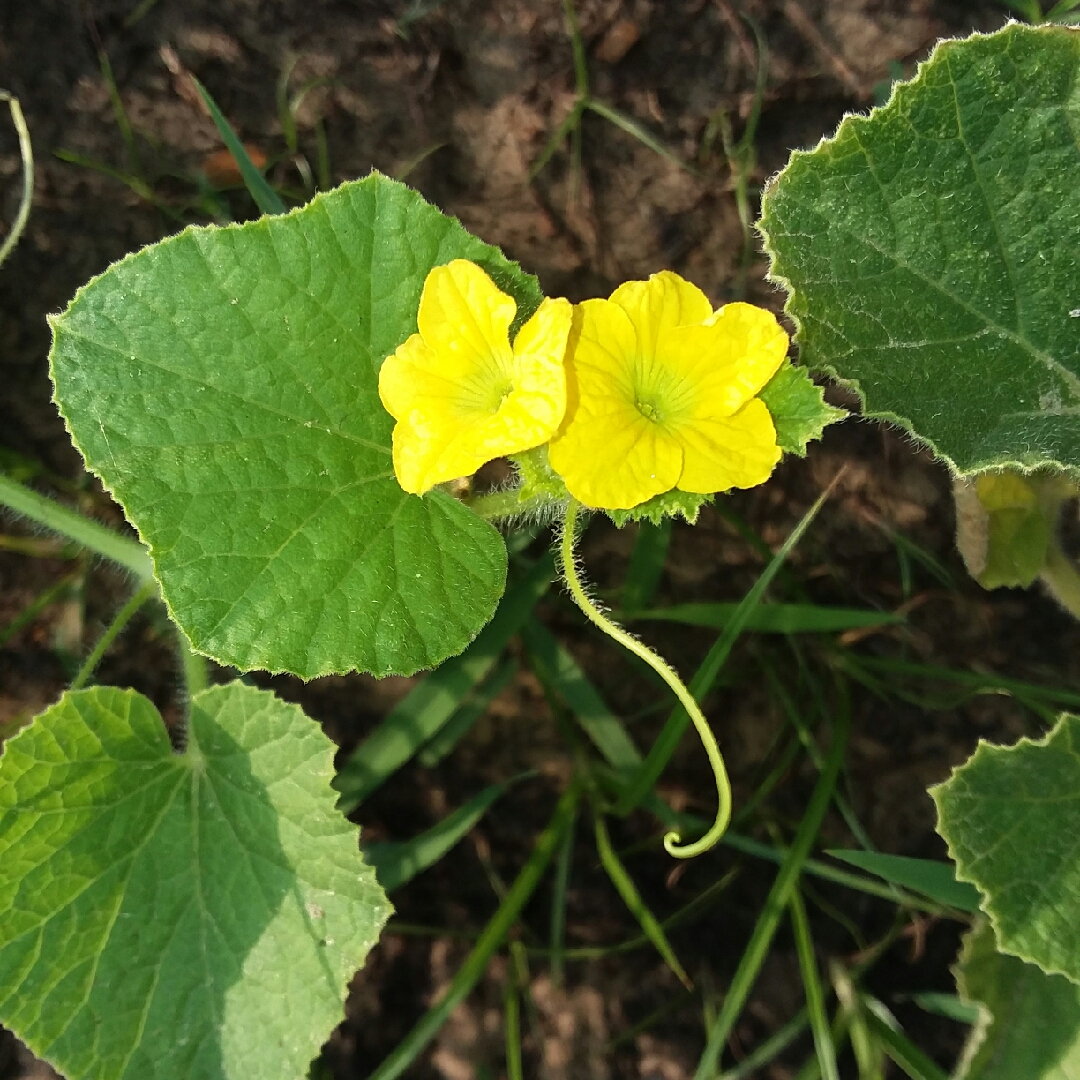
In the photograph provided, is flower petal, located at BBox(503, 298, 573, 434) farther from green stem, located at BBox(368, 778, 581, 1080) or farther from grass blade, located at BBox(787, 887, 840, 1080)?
grass blade, located at BBox(787, 887, 840, 1080)

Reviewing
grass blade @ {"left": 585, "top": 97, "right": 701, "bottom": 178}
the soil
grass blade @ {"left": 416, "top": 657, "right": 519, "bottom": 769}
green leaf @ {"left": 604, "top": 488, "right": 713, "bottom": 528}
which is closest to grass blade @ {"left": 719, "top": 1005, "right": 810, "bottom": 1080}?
the soil

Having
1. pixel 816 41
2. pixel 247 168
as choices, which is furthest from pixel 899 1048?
pixel 247 168

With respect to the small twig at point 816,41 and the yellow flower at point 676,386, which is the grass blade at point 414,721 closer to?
the yellow flower at point 676,386

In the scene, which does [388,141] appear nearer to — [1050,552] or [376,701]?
[376,701]

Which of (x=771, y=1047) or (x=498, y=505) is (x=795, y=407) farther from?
(x=771, y=1047)

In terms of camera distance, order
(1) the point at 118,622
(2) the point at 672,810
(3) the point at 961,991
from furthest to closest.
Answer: (2) the point at 672,810
(1) the point at 118,622
(3) the point at 961,991

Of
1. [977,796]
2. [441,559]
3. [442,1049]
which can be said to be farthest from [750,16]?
[442,1049]
